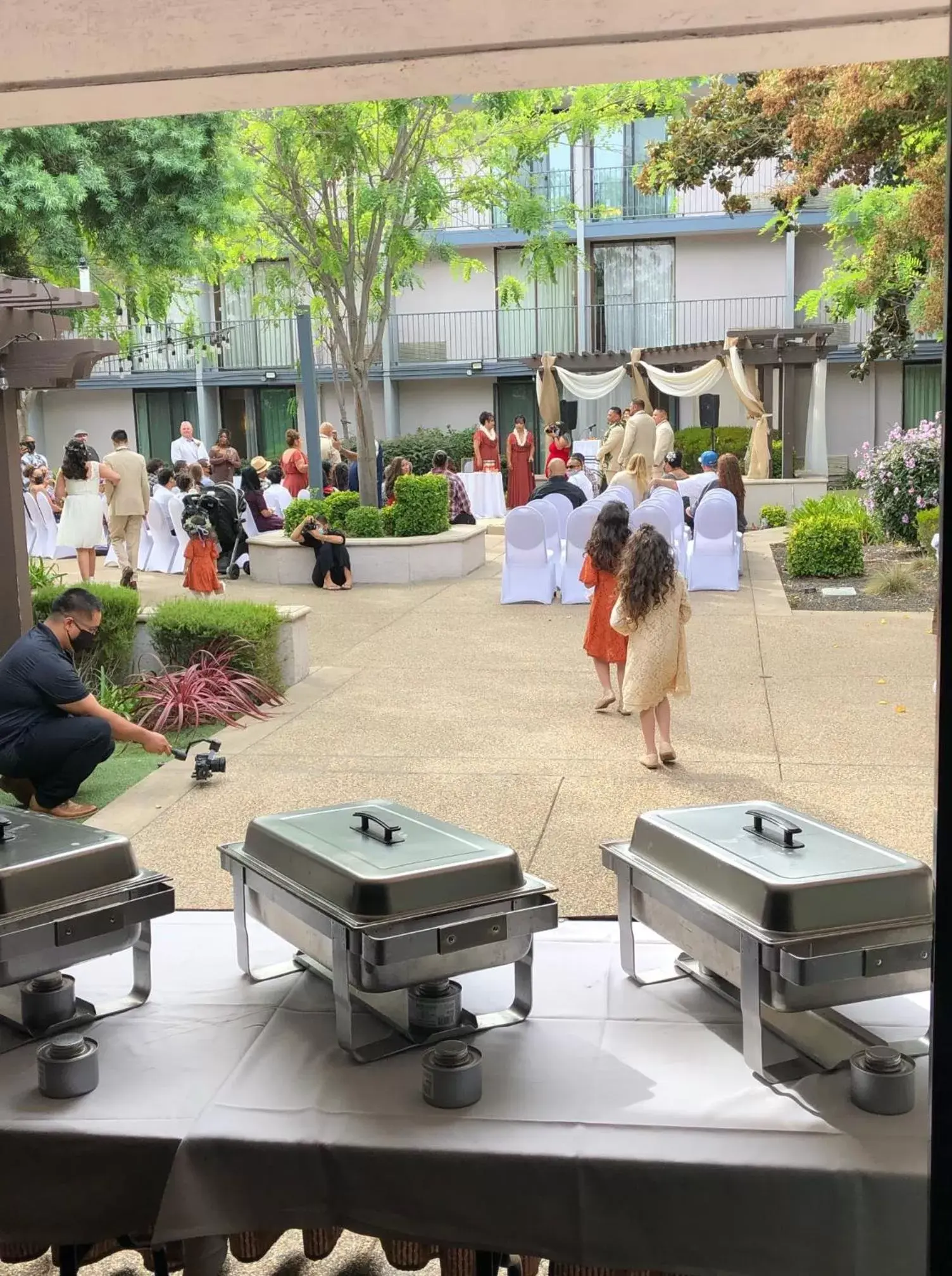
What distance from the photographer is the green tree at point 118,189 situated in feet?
38.5

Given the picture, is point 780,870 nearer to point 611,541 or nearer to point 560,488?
point 611,541

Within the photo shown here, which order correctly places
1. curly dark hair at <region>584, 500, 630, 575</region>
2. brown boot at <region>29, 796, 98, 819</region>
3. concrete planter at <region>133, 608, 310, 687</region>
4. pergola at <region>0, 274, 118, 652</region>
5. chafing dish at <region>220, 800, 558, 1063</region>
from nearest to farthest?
chafing dish at <region>220, 800, 558, 1063</region> < pergola at <region>0, 274, 118, 652</region> < brown boot at <region>29, 796, 98, 819</region> < curly dark hair at <region>584, 500, 630, 575</region> < concrete planter at <region>133, 608, 310, 687</region>

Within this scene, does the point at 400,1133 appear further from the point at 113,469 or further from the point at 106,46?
the point at 113,469

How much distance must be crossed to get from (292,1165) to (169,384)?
109ft

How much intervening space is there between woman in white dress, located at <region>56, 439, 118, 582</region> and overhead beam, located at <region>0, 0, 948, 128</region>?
11.1 m

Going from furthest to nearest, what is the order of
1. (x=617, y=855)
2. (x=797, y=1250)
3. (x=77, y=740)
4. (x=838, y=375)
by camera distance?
(x=838, y=375)
(x=77, y=740)
(x=617, y=855)
(x=797, y=1250)

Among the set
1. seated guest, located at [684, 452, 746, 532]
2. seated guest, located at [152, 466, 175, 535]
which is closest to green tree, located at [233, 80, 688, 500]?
seated guest, located at [152, 466, 175, 535]

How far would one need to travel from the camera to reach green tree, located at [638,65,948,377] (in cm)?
1289

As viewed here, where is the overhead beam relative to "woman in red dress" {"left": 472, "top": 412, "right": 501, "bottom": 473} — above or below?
above

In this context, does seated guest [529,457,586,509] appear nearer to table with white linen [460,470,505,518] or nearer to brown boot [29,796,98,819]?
table with white linen [460,470,505,518]

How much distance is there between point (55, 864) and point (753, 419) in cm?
2124

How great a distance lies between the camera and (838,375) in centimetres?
3061

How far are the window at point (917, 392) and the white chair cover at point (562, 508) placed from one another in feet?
58.2

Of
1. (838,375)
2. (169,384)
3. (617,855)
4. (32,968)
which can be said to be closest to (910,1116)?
(617,855)
